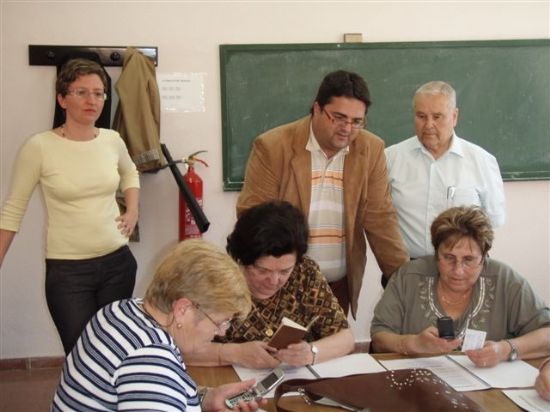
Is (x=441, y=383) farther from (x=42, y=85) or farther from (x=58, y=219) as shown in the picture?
(x=42, y=85)

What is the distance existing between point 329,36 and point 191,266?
114 inches

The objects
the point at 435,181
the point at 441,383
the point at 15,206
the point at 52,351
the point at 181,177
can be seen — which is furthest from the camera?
the point at 52,351

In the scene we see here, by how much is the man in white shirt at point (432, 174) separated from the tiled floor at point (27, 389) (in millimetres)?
2082

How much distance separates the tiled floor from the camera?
3.53 m

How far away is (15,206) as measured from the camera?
263 centimetres

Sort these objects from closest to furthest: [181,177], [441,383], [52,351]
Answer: [441,383]
[181,177]
[52,351]

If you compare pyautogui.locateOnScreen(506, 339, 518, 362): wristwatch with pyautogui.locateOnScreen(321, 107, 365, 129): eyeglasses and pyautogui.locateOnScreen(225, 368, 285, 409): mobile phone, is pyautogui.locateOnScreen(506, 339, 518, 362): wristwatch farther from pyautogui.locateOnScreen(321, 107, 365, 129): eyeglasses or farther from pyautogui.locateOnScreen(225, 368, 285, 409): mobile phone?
pyautogui.locateOnScreen(321, 107, 365, 129): eyeglasses

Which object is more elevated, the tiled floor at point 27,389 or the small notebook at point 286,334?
the small notebook at point 286,334

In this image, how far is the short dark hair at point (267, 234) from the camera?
213 centimetres

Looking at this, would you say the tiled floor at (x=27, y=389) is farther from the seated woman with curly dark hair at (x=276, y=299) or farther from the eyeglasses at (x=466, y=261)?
the eyeglasses at (x=466, y=261)

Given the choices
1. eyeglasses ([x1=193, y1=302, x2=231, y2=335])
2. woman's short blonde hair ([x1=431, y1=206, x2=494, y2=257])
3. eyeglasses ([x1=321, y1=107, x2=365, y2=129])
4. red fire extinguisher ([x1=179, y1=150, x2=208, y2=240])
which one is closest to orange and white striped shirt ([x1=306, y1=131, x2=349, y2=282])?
eyeglasses ([x1=321, y1=107, x2=365, y2=129])

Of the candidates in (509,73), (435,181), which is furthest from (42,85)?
(509,73)

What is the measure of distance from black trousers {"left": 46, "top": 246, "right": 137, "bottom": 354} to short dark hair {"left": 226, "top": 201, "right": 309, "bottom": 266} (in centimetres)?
76

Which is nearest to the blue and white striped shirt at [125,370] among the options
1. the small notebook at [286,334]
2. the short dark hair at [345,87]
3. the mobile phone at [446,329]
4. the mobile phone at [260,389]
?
the mobile phone at [260,389]
